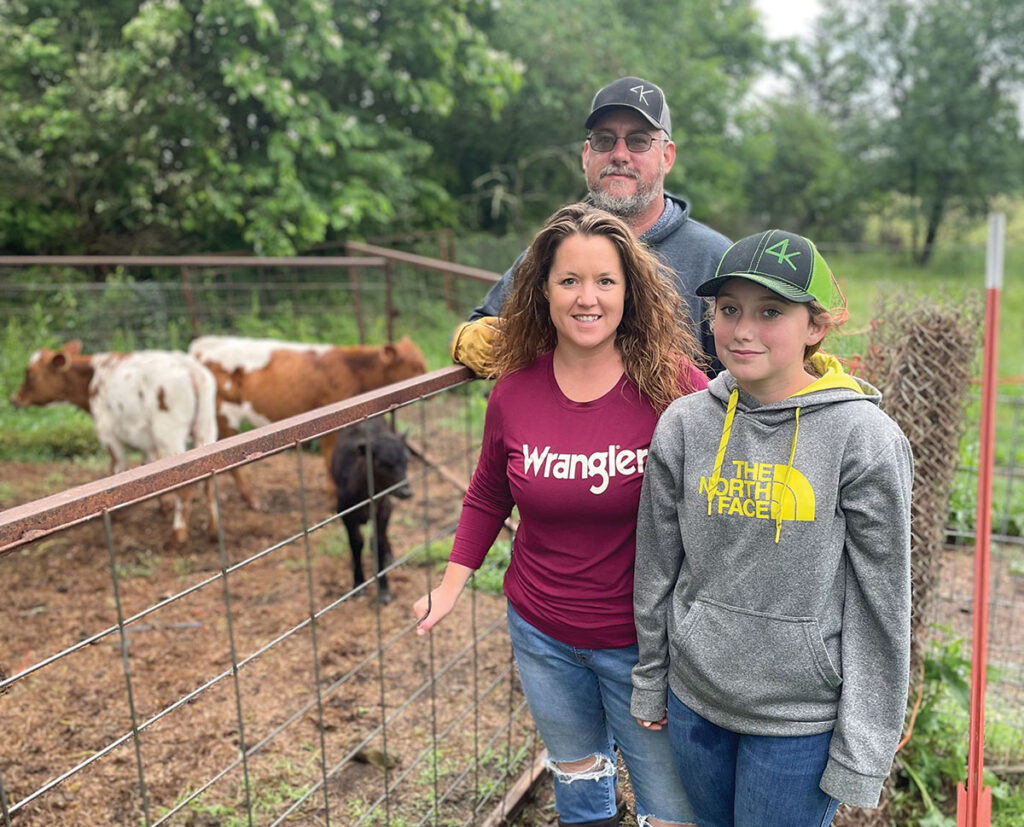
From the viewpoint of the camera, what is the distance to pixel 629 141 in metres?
2.32

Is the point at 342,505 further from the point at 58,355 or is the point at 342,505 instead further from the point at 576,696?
the point at 576,696

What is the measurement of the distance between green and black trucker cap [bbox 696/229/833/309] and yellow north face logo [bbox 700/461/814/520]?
0.32 meters

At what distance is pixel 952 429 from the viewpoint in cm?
282

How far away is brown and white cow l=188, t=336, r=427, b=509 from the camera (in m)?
5.62

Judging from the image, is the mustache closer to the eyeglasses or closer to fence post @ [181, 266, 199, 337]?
the eyeglasses

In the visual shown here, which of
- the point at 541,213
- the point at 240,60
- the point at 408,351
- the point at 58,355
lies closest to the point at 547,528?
the point at 408,351

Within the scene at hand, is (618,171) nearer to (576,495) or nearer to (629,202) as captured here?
(629,202)

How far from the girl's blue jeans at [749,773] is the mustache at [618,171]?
1400mm

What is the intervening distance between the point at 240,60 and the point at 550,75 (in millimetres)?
7258

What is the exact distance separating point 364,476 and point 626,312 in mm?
2793

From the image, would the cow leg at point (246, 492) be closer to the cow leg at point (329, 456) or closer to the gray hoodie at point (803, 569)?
the cow leg at point (329, 456)

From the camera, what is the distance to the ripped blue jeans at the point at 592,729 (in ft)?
5.97

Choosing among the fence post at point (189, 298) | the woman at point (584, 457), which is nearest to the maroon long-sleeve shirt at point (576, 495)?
the woman at point (584, 457)

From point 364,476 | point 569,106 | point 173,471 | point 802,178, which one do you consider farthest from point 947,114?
point 173,471
